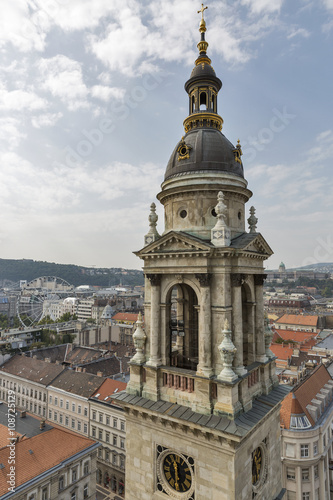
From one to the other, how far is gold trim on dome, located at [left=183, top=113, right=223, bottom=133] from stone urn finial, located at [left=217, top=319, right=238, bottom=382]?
11111 millimetres

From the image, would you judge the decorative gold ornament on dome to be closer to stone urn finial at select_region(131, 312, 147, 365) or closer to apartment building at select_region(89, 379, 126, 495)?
stone urn finial at select_region(131, 312, 147, 365)

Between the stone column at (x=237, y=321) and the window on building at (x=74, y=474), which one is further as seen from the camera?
the window on building at (x=74, y=474)

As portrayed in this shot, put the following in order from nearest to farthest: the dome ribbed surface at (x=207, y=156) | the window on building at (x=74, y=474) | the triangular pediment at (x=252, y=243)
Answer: the triangular pediment at (x=252, y=243)
the dome ribbed surface at (x=207, y=156)
the window on building at (x=74, y=474)

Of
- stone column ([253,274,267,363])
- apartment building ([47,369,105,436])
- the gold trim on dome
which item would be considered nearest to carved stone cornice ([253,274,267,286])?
stone column ([253,274,267,363])

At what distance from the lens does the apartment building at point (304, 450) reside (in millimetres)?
36094

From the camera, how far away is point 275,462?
15.9 meters

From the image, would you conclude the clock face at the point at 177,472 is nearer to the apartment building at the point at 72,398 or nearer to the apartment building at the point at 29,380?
the apartment building at the point at 72,398

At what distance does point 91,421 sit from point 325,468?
34256mm

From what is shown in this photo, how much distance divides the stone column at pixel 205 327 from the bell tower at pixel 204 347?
0.15 feet

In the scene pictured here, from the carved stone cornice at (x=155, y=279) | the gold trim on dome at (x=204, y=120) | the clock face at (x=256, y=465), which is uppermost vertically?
the gold trim on dome at (x=204, y=120)

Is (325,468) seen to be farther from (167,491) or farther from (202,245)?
(202,245)

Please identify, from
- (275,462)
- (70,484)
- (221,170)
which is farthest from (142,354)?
(70,484)

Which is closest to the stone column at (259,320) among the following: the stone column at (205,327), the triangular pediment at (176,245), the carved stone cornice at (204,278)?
the stone column at (205,327)

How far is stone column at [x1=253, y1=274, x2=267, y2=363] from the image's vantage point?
52.5ft
